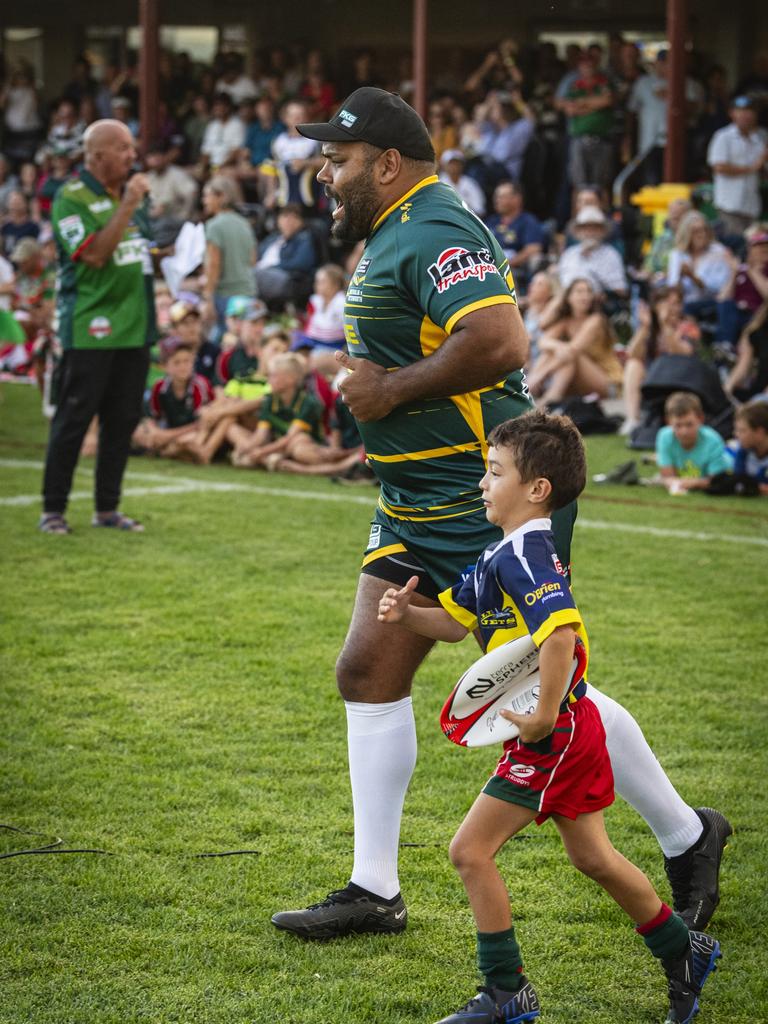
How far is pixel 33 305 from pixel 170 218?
17.1 feet

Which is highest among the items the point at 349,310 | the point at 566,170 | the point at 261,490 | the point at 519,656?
the point at 566,170

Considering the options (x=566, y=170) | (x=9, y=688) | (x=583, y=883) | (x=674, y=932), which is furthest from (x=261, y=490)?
(x=566, y=170)

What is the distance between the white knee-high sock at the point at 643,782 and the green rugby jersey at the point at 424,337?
2.04 ft

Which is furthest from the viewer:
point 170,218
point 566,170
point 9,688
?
point 170,218

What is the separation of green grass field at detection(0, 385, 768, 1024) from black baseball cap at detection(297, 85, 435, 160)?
1988 mm

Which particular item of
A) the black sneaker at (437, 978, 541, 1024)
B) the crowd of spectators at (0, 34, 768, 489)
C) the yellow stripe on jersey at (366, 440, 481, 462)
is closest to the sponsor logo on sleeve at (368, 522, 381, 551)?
the yellow stripe on jersey at (366, 440, 481, 462)

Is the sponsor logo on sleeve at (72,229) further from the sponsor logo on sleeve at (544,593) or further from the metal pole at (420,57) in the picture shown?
the metal pole at (420,57)

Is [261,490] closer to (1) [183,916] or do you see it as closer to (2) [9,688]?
(2) [9,688]

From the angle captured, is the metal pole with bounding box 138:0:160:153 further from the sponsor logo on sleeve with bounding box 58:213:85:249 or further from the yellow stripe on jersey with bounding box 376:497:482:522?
the yellow stripe on jersey with bounding box 376:497:482:522

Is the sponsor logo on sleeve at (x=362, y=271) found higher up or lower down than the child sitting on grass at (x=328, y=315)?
higher up

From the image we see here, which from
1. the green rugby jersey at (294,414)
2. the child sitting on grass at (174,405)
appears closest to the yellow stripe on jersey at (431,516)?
the green rugby jersey at (294,414)

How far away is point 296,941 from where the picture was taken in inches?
146

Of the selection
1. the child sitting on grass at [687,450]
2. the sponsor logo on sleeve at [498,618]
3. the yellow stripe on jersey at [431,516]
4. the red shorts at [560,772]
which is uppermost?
the yellow stripe on jersey at [431,516]

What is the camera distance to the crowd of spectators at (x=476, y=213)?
12.5 m
